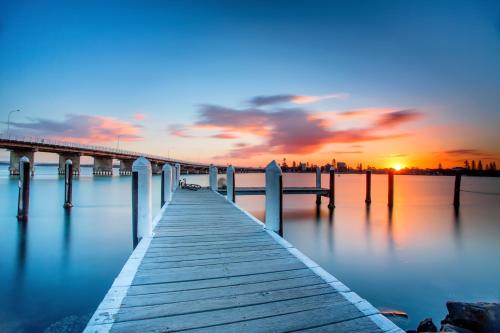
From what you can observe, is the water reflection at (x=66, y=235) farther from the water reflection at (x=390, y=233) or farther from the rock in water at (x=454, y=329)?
the water reflection at (x=390, y=233)

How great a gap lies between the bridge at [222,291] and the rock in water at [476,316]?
3.23 meters

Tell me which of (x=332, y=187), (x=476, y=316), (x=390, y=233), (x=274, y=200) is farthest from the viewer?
(x=332, y=187)

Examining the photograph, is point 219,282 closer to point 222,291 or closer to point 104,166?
point 222,291

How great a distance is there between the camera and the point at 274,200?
19.1ft

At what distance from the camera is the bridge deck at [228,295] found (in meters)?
2.25

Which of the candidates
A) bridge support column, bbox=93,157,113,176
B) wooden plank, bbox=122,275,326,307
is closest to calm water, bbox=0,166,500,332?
wooden plank, bbox=122,275,326,307

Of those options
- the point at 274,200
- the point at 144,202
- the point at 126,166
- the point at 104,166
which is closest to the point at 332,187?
the point at 274,200

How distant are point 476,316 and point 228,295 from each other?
460cm

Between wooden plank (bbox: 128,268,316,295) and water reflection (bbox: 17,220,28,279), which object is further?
water reflection (bbox: 17,220,28,279)

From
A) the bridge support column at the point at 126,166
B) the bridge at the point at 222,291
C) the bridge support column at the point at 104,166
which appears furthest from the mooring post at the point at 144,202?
the bridge support column at the point at 126,166

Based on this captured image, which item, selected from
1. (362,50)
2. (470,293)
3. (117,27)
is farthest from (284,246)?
(117,27)

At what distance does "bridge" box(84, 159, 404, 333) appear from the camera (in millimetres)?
2256

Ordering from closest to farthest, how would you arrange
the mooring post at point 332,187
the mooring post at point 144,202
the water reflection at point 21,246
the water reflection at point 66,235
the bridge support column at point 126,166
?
1. the mooring post at point 144,202
2. the water reflection at point 21,246
3. the water reflection at point 66,235
4. the mooring post at point 332,187
5. the bridge support column at point 126,166

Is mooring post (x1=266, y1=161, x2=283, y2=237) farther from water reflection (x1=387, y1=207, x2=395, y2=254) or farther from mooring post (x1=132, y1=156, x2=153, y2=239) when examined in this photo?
water reflection (x1=387, y1=207, x2=395, y2=254)
